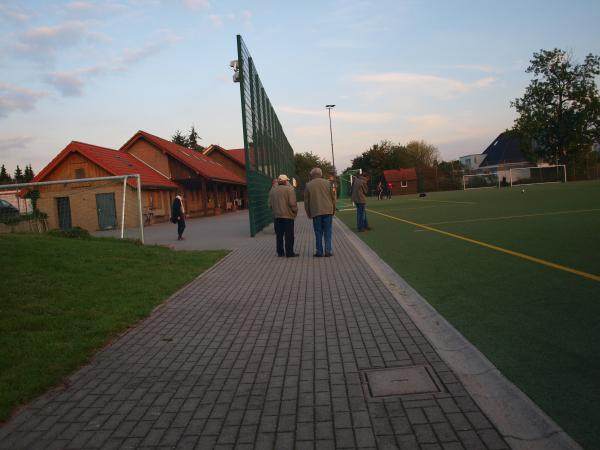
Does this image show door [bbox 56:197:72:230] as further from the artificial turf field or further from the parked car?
the artificial turf field

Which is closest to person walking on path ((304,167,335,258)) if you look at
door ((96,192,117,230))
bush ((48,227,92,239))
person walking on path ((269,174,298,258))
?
person walking on path ((269,174,298,258))

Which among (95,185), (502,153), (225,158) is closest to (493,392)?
(95,185)

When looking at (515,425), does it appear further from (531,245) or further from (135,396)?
(531,245)

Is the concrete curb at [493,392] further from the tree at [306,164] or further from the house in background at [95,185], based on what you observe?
the tree at [306,164]

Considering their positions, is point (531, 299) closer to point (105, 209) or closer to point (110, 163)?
point (105, 209)

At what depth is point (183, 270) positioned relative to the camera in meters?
9.62

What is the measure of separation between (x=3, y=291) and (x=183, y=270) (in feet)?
11.0

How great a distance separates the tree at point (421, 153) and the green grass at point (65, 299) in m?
88.1

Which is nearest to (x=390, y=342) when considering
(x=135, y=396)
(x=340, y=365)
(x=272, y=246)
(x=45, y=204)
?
(x=340, y=365)

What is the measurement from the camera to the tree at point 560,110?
5828 centimetres

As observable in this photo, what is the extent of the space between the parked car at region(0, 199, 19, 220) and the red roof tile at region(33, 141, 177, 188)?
12.6 m

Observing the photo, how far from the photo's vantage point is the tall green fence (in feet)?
54.2

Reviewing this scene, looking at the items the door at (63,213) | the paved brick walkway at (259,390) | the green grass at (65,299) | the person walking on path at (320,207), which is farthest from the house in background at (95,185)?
the paved brick walkway at (259,390)

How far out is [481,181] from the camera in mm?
59156
